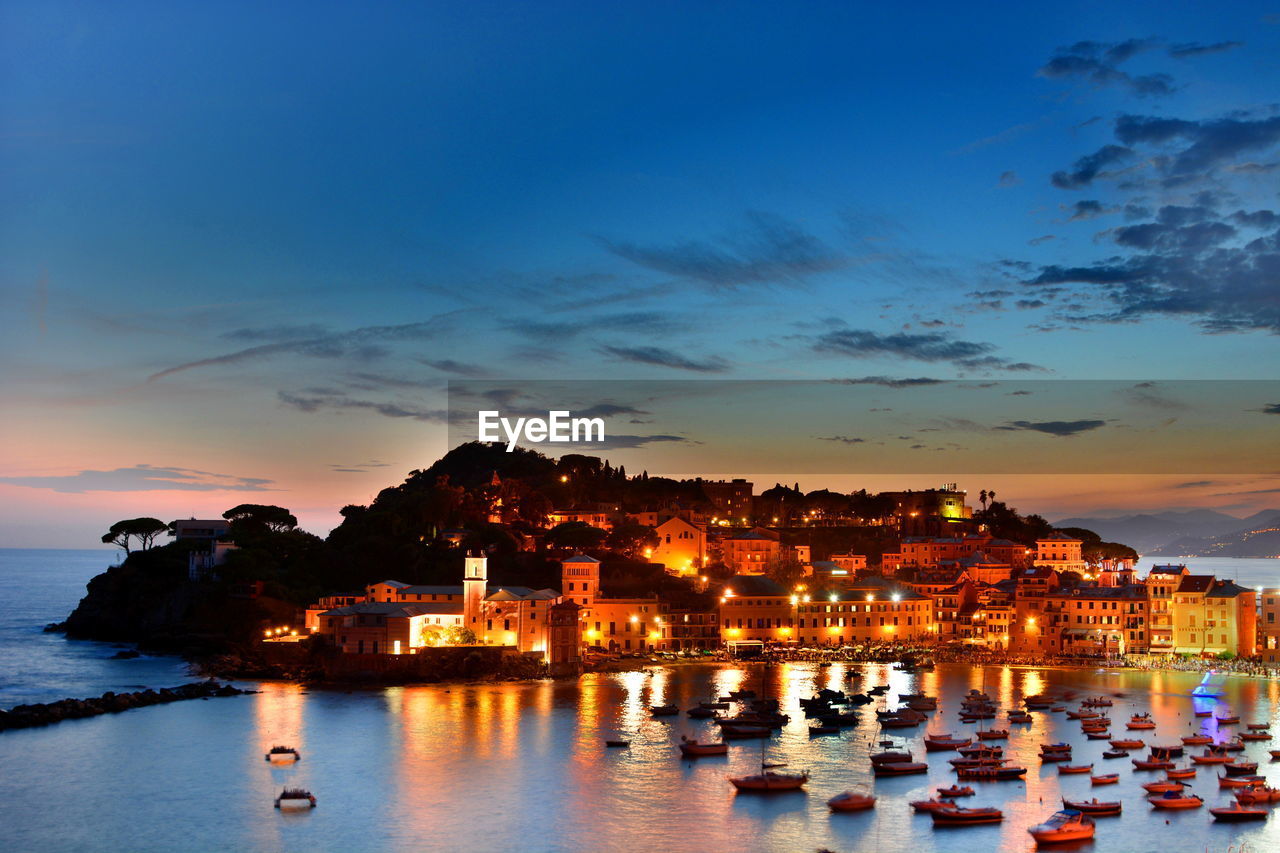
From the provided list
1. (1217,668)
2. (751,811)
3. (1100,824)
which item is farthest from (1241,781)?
(1217,668)

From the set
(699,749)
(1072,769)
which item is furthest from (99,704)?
(1072,769)

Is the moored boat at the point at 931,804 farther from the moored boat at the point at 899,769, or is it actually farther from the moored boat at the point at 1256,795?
A: the moored boat at the point at 1256,795

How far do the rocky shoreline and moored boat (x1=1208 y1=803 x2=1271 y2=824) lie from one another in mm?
32917

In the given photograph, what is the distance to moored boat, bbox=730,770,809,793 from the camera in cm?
2894

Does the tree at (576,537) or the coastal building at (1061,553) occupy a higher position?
the tree at (576,537)

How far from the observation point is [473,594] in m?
50.2

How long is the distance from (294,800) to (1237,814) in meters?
21.8

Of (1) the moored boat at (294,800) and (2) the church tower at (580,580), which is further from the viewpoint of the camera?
(2) the church tower at (580,580)

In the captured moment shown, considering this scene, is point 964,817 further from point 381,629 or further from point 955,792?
point 381,629

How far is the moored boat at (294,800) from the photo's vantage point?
2780cm

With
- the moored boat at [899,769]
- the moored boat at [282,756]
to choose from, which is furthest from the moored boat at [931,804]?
the moored boat at [282,756]

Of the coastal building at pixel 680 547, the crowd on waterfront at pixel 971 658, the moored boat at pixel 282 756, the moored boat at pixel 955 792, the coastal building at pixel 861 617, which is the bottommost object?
the crowd on waterfront at pixel 971 658

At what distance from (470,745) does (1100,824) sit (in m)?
17.2

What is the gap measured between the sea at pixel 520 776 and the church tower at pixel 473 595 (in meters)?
3.72
